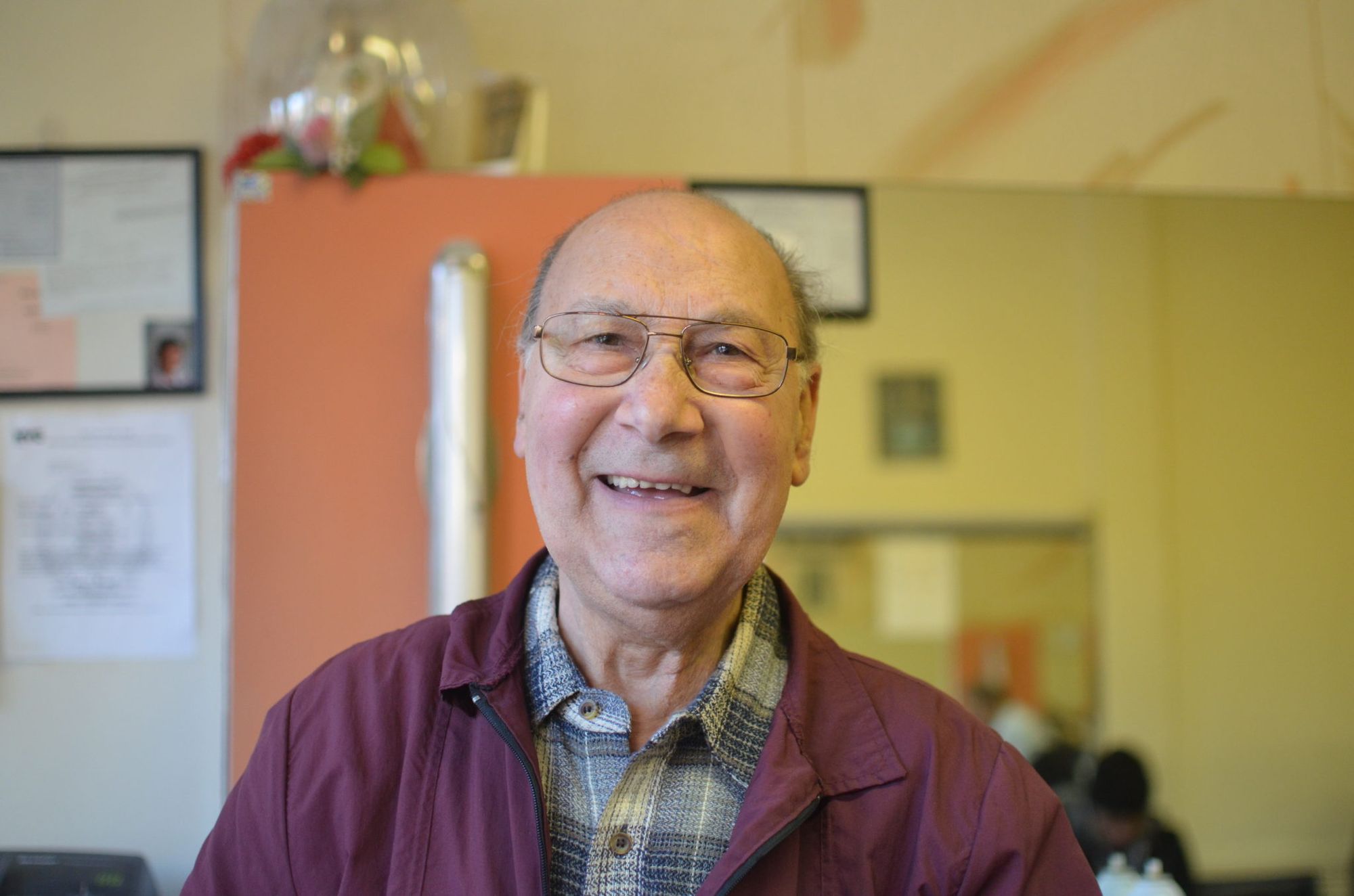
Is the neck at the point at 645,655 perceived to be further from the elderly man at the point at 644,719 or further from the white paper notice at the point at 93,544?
the white paper notice at the point at 93,544

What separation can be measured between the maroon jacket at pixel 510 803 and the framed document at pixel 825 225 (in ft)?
3.83

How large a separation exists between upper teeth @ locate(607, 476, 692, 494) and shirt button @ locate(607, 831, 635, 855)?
29 centimetres

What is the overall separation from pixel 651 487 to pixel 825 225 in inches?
48.2

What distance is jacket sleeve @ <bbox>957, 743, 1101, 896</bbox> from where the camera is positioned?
0.89 meters

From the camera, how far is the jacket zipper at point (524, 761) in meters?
0.86

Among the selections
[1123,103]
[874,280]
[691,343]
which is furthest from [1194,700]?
[691,343]

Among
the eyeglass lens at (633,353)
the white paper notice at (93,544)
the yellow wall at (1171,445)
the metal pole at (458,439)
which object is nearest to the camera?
the eyeglass lens at (633,353)

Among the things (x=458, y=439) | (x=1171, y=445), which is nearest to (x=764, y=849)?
(x=458, y=439)

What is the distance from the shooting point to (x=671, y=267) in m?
0.97

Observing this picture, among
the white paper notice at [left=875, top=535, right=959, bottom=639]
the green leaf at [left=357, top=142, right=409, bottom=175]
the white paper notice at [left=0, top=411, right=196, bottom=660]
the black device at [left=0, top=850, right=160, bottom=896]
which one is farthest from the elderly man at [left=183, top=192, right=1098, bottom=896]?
the white paper notice at [left=875, top=535, right=959, bottom=639]

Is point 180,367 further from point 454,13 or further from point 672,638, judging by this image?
point 672,638

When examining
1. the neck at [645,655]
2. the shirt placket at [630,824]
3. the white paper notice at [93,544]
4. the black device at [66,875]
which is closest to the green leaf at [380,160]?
the white paper notice at [93,544]

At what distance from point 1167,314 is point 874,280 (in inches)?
22.6

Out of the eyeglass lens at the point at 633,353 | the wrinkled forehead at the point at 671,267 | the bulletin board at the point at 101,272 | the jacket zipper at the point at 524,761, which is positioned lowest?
the jacket zipper at the point at 524,761
